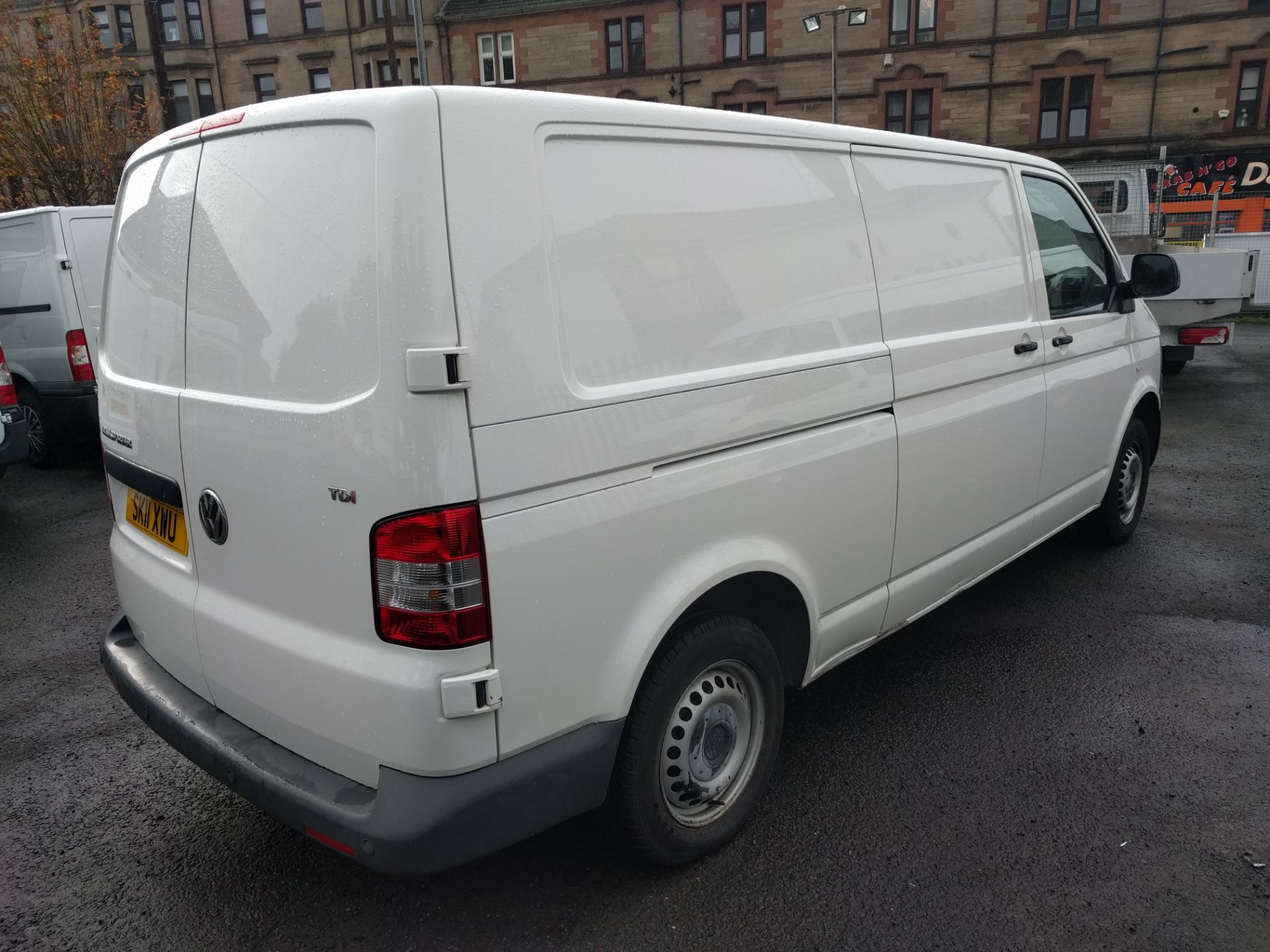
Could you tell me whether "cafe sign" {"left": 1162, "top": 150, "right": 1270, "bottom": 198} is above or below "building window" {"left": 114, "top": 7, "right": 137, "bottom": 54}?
below

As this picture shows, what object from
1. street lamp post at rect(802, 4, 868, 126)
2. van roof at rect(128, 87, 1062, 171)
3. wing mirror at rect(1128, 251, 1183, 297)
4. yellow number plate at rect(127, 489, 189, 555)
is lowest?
yellow number plate at rect(127, 489, 189, 555)

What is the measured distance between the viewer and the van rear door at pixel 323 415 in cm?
190

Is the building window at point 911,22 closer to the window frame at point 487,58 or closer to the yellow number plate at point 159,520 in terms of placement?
the window frame at point 487,58

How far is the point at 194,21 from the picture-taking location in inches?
1499

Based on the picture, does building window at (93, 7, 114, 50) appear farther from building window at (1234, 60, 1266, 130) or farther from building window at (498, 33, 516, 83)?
building window at (1234, 60, 1266, 130)

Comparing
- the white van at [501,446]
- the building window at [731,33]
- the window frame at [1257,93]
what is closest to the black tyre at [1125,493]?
the white van at [501,446]

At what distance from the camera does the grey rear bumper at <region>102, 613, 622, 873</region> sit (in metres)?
2.04

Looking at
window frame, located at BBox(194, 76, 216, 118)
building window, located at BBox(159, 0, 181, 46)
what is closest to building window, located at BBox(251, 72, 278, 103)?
window frame, located at BBox(194, 76, 216, 118)

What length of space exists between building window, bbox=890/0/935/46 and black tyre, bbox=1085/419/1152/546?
3249 cm

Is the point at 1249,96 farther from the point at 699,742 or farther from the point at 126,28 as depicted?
the point at 126,28

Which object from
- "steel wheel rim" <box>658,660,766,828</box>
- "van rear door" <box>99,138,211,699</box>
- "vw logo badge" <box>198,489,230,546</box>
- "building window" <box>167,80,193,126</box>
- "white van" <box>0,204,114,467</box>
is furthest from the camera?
"building window" <box>167,80,193,126</box>

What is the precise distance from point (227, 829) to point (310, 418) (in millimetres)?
1686

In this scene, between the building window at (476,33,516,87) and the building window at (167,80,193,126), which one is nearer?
the building window at (476,33,516,87)

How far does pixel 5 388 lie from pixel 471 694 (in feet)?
20.5
